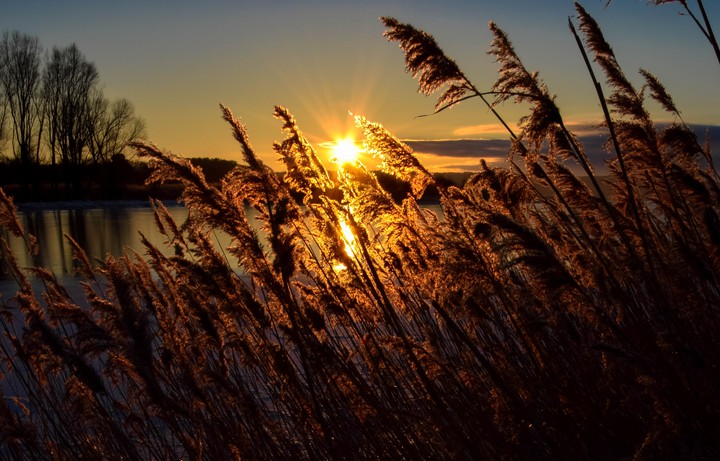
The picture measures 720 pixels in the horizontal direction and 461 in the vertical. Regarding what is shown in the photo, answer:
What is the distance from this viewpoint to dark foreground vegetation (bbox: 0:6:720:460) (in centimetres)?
290

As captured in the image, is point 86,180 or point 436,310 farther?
point 86,180

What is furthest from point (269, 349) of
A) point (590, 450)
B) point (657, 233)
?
point (657, 233)

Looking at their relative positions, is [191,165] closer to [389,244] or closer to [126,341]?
[126,341]

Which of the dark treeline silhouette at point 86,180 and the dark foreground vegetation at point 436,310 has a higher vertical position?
the dark treeline silhouette at point 86,180

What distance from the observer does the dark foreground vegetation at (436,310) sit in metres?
2.90

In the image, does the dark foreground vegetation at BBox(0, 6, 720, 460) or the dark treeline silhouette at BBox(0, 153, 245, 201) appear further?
the dark treeline silhouette at BBox(0, 153, 245, 201)

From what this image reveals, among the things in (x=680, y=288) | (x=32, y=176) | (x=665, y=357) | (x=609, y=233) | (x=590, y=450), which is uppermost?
(x=32, y=176)

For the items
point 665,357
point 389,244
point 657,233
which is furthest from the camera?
point 657,233

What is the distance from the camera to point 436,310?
3854 mm

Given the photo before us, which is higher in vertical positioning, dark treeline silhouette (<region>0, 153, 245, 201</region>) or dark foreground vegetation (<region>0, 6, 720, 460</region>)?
dark treeline silhouette (<region>0, 153, 245, 201</region>)

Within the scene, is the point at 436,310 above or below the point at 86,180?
below

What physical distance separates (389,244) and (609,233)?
4.73 ft

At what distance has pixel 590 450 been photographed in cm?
293

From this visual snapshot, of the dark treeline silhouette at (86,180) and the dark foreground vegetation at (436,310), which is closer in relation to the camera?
the dark foreground vegetation at (436,310)
